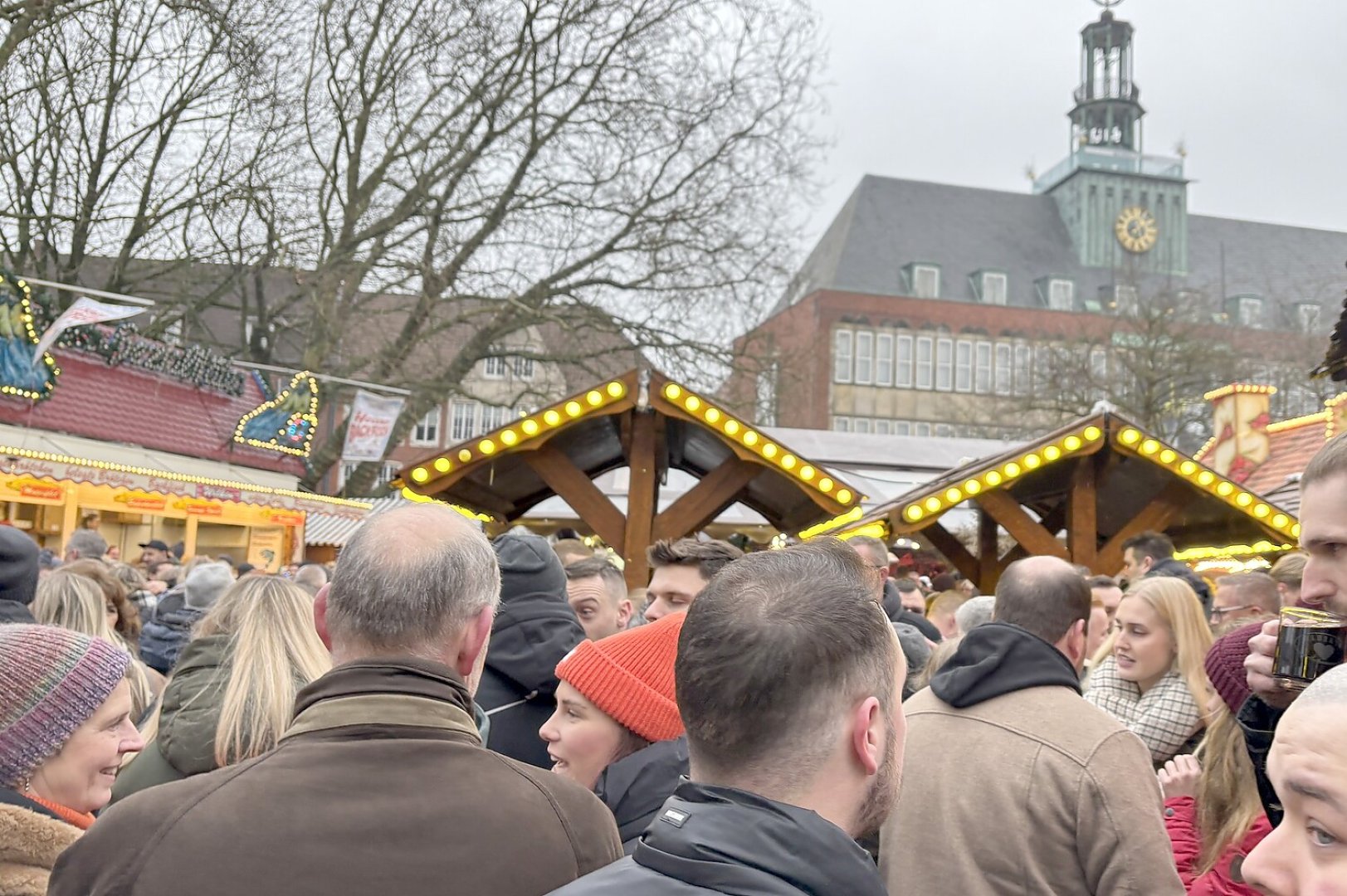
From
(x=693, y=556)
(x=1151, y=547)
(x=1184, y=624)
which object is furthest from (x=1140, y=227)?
(x=693, y=556)

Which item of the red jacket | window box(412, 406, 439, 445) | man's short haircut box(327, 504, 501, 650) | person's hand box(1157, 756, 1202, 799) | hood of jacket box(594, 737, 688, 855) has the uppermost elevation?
window box(412, 406, 439, 445)

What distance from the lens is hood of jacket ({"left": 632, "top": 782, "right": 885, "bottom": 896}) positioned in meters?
1.52

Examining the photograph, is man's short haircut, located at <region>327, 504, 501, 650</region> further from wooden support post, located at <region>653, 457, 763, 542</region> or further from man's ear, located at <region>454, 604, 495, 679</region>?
wooden support post, located at <region>653, 457, 763, 542</region>

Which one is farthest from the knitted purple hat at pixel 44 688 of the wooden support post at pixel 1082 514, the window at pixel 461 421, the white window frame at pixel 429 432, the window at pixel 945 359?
the window at pixel 945 359

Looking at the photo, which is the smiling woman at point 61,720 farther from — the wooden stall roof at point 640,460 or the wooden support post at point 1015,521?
the wooden support post at point 1015,521

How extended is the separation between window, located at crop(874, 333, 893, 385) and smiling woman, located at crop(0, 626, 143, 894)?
218ft

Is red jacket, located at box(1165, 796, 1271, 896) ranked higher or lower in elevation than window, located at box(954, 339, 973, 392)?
lower

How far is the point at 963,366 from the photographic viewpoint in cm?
6912

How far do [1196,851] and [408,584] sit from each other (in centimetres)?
246

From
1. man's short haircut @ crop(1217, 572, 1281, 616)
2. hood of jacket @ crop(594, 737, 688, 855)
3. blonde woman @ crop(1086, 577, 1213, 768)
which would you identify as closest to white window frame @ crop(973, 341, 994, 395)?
man's short haircut @ crop(1217, 572, 1281, 616)

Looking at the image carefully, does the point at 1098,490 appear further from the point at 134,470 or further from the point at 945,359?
the point at 945,359

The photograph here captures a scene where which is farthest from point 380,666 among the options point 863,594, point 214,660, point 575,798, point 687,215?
point 687,215

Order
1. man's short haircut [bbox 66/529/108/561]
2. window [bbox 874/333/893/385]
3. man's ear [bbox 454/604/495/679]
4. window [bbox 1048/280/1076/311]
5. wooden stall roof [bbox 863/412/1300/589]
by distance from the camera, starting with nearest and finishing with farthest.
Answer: man's ear [bbox 454/604/495/679] → man's short haircut [bbox 66/529/108/561] → wooden stall roof [bbox 863/412/1300/589] → window [bbox 874/333/893/385] → window [bbox 1048/280/1076/311]

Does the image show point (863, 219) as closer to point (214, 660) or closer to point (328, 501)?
point (328, 501)
